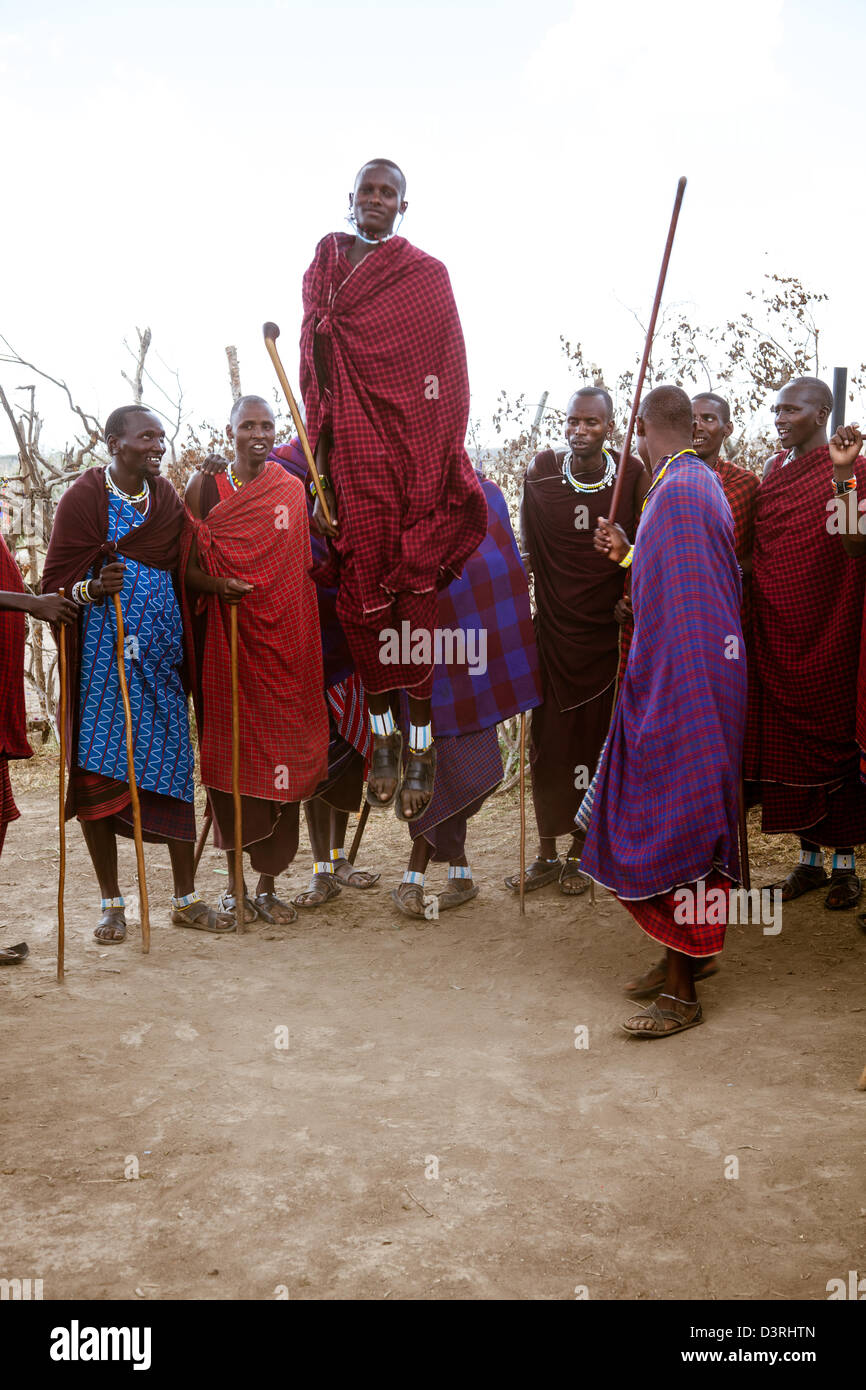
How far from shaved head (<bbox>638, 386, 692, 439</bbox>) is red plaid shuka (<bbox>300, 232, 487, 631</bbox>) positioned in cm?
A: 108

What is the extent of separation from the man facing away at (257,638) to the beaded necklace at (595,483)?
1.40m

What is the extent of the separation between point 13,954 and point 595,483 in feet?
12.0

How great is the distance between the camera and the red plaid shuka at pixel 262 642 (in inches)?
227

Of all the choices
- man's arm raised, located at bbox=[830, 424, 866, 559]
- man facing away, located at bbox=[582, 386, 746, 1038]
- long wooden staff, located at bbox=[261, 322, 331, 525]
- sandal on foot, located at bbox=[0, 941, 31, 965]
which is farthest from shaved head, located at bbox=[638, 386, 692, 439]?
sandal on foot, located at bbox=[0, 941, 31, 965]

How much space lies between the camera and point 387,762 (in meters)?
5.33

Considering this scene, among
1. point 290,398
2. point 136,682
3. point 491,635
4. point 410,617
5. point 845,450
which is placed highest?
point 290,398

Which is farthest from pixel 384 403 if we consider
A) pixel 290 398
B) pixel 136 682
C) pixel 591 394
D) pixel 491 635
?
pixel 136 682

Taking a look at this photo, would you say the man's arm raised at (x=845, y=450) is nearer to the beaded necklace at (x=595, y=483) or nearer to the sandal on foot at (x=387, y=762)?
the beaded necklace at (x=595, y=483)

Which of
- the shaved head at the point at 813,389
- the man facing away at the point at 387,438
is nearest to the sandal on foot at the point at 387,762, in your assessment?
the man facing away at the point at 387,438

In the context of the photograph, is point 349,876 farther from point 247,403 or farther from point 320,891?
point 247,403

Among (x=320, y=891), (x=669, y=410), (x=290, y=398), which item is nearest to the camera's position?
(x=669, y=410)

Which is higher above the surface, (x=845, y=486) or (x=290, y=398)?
(x=290, y=398)

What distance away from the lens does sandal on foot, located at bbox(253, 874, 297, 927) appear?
238 inches
